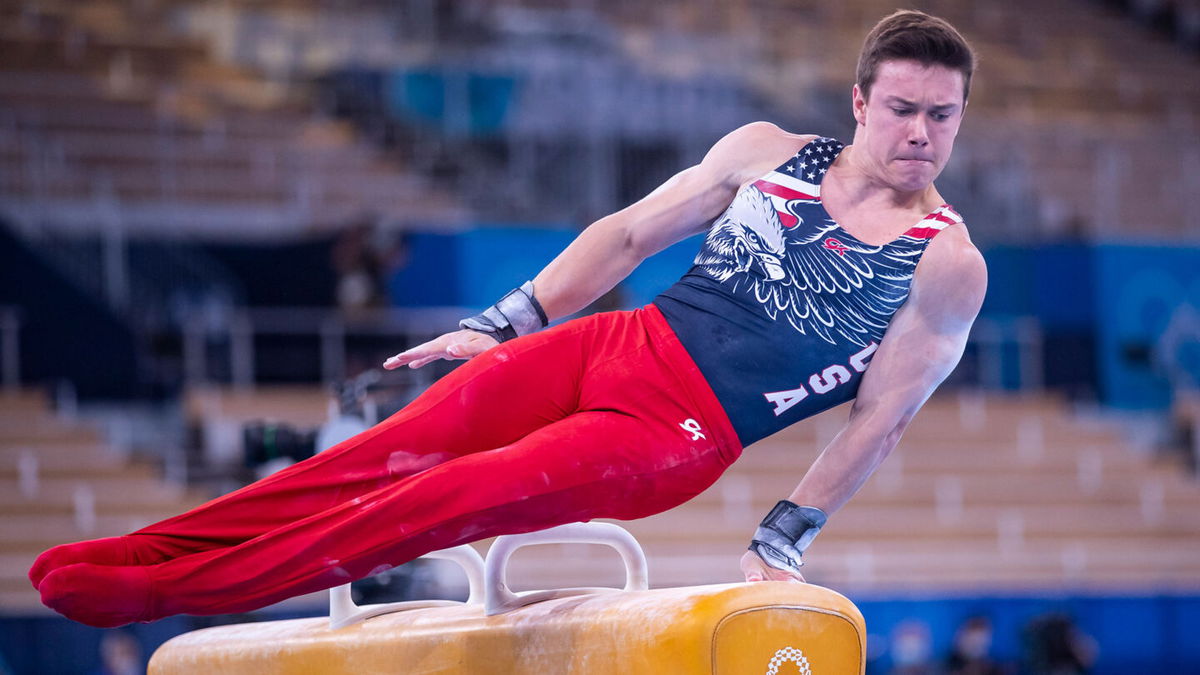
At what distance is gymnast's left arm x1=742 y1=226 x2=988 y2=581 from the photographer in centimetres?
289

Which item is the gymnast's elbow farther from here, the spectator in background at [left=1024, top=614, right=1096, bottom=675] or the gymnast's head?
the spectator in background at [left=1024, top=614, right=1096, bottom=675]

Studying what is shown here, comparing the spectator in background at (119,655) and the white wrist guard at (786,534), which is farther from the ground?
the white wrist guard at (786,534)

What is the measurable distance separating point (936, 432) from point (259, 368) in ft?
17.1

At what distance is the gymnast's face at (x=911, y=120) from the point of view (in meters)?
2.93

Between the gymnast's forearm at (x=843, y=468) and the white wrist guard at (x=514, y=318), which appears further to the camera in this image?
the white wrist guard at (x=514, y=318)

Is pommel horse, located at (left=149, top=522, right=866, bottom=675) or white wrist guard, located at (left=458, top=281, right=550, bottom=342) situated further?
white wrist guard, located at (left=458, top=281, right=550, bottom=342)

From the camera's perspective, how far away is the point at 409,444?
2.84m

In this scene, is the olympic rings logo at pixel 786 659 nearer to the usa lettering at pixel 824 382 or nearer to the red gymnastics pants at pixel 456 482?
the red gymnastics pants at pixel 456 482

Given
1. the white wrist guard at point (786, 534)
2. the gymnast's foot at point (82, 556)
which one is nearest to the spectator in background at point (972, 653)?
the white wrist guard at point (786, 534)

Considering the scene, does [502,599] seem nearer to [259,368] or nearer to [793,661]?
[793,661]

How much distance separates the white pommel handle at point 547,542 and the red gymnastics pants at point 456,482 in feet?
0.80

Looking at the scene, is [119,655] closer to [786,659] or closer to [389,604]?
[389,604]

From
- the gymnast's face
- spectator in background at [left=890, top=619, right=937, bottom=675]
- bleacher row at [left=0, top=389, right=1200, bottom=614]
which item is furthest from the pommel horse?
spectator in background at [left=890, top=619, right=937, bottom=675]

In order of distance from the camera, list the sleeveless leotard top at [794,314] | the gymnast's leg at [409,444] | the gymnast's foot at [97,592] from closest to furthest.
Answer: the gymnast's foot at [97,592] → the gymnast's leg at [409,444] → the sleeveless leotard top at [794,314]
